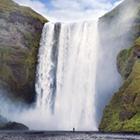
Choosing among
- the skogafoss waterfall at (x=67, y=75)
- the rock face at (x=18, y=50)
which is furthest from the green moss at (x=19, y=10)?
the skogafoss waterfall at (x=67, y=75)

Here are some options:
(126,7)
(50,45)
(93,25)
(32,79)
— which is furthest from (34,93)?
(126,7)

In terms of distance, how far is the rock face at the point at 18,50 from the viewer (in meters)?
176

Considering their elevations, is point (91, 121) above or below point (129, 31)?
below

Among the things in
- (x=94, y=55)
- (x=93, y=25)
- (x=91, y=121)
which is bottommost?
(x=91, y=121)

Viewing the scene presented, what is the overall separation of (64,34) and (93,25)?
11.6 m

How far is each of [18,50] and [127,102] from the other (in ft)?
184

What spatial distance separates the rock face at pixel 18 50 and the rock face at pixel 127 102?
37.2 metres

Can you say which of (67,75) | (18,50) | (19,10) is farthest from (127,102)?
(19,10)

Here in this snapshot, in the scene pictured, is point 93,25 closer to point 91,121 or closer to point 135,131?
point 91,121

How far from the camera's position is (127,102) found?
5566 inches

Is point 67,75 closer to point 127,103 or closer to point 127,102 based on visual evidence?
point 127,102

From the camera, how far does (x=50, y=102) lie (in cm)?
17550

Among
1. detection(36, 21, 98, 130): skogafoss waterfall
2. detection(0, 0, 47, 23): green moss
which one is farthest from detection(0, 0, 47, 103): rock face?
detection(36, 21, 98, 130): skogafoss waterfall

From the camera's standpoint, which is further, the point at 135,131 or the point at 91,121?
the point at 91,121
